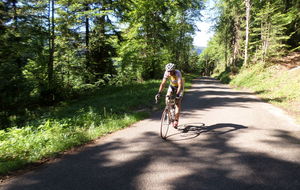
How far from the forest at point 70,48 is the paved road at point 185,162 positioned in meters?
7.76

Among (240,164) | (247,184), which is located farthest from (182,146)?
(247,184)

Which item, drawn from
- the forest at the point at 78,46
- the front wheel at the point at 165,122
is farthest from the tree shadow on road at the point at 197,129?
the forest at the point at 78,46

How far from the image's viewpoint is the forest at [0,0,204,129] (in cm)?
1249

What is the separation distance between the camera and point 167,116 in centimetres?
611

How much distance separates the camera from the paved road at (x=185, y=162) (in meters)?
3.49

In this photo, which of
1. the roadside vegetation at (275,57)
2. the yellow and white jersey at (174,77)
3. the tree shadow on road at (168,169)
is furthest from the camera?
the roadside vegetation at (275,57)


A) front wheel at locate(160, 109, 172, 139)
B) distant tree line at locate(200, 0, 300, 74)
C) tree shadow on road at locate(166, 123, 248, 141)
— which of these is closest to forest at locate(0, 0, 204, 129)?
front wheel at locate(160, 109, 172, 139)

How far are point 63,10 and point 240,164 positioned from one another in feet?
54.7

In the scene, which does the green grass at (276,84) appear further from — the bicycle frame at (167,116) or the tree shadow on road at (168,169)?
the bicycle frame at (167,116)

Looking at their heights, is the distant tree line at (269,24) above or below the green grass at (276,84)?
above

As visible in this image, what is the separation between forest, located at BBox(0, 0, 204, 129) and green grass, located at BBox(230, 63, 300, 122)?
9629mm

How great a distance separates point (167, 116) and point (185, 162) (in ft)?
6.73

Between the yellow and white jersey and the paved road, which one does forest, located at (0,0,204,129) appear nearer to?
the paved road

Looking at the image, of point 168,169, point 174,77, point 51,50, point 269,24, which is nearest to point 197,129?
point 174,77
